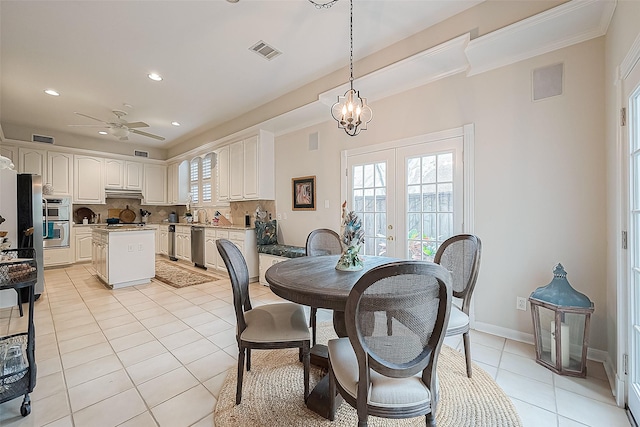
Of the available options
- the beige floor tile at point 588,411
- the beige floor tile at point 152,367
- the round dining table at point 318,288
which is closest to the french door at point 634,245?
the beige floor tile at point 588,411

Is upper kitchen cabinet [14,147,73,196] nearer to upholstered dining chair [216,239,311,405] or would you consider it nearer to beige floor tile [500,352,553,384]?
upholstered dining chair [216,239,311,405]

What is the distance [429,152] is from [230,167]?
399 centimetres

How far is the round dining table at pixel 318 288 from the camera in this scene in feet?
4.55

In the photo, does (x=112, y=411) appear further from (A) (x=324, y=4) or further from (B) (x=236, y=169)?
(B) (x=236, y=169)

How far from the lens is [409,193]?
10.6 feet

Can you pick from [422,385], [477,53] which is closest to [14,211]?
[422,385]

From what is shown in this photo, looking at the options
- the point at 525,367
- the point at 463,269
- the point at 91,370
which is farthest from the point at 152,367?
the point at 525,367

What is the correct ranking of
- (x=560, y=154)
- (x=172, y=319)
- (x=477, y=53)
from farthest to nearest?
(x=172, y=319) < (x=477, y=53) < (x=560, y=154)

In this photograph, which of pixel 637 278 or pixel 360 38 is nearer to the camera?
pixel 637 278

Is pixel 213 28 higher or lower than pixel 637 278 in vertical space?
higher

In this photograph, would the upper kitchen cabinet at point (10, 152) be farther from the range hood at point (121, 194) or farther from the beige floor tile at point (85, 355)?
the beige floor tile at point (85, 355)

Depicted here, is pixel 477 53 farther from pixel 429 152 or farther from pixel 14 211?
pixel 14 211

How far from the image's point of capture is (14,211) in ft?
11.8

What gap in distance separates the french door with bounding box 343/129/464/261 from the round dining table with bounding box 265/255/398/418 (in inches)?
47.1
